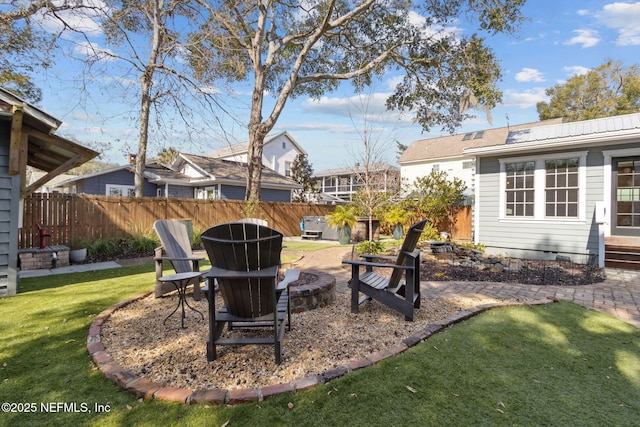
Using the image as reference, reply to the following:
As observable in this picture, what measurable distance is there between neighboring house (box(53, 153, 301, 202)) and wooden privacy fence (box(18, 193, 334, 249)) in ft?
18.1

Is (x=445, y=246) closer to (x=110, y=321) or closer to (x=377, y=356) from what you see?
(x=377, y=356)

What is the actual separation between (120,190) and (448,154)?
2330 cm

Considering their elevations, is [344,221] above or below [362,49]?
below

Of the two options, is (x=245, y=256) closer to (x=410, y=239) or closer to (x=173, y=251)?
(x=410, y=239)

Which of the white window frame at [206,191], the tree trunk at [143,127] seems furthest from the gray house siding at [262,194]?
the tree trunk at [143,127]

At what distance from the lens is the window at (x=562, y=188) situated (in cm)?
830

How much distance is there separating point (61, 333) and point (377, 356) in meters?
3.19

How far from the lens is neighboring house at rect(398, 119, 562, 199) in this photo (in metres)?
24.1

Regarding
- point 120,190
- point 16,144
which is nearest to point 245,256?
point 16,144

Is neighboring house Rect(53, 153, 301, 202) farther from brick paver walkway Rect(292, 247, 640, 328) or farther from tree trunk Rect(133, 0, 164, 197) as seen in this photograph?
brick paver walkway Rect(292, 247, 640, 328)

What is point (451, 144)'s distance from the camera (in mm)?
26141

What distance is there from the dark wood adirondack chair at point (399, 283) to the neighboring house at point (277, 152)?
24.5 m

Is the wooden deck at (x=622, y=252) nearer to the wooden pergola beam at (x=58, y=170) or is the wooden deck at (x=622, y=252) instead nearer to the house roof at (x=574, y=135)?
the house roof at (x=574, y=135)

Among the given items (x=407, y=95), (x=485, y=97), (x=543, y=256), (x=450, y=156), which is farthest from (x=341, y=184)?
(x=543, y=256)
